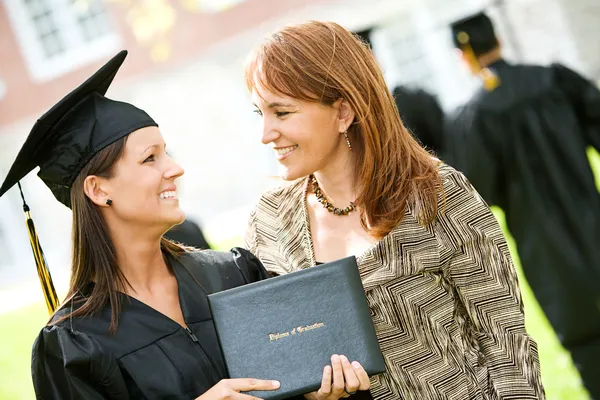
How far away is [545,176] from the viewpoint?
16.2 feet

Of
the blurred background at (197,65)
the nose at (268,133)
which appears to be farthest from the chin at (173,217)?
the blurred background at (197,65)

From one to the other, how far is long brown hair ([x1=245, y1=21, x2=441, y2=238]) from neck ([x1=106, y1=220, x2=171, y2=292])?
1.73 feet

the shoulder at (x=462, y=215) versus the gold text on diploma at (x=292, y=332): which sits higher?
the shoulder at (x=462, y=215)

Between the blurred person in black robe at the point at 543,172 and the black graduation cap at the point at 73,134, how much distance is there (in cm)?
278

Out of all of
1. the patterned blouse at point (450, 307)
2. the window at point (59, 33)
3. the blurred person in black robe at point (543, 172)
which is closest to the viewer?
the patterned blouse at point (450, 307)

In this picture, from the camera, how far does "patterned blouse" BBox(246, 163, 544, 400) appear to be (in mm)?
2477

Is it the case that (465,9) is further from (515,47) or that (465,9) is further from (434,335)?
(434,335)

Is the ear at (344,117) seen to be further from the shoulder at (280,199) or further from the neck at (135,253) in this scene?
the neck at (135,253)

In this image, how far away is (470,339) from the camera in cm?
258

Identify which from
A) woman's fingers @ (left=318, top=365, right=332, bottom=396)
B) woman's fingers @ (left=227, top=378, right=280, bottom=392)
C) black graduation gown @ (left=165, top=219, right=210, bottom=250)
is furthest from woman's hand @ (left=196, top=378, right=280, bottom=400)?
black graduation gown @ (left=165, top=219, right=210, bottom=250)

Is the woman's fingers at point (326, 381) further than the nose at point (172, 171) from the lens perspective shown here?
No

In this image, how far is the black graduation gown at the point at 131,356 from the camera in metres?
2.21

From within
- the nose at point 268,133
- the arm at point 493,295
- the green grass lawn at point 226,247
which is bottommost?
the green grass lawn at point 226,247

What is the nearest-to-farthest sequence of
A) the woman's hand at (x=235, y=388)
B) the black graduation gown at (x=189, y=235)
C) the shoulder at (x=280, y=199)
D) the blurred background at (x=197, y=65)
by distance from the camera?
1. the woman's hand at (x=235, y=388)
2. the shoulder at (x=280, y=199)
3. the black graduation gown at (x=189, y=235)
4. the blurred background at (x=197, y=65)
